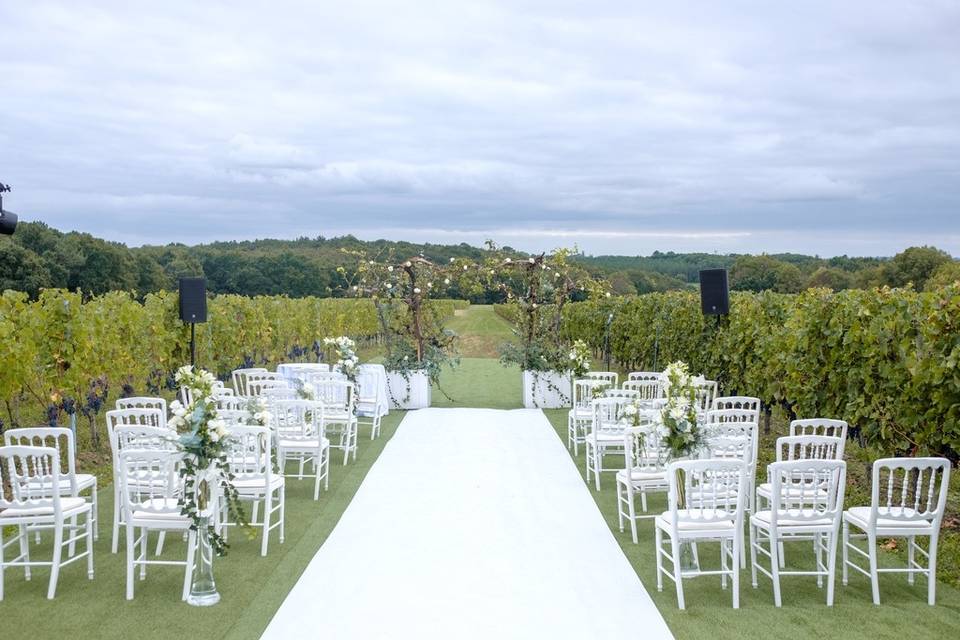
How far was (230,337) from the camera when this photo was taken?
51.8ft

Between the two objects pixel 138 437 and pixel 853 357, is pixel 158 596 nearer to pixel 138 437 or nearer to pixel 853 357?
pixel 138 437

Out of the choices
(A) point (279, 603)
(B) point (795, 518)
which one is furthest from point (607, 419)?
(A) point (279, 603)

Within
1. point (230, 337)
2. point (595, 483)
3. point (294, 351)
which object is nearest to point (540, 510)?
point (595, 483)

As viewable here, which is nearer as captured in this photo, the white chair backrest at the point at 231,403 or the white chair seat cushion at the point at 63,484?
the white chair seat cushion at the point at 63,484

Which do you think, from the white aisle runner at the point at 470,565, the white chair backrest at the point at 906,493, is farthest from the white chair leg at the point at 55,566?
the white chair backrest at the point at 906,493

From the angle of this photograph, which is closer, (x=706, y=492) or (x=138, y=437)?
(x=706, y=492)

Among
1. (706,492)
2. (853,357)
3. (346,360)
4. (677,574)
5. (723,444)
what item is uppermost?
(853,357)

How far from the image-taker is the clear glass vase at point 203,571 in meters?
4.78

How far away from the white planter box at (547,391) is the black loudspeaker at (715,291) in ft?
9.76

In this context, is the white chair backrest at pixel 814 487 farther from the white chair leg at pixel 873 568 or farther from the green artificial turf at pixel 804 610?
the green artificial turf at pixel 804 610

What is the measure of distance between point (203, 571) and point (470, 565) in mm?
1657

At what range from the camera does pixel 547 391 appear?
13703mm

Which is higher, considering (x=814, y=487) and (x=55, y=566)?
(x=814, y=487)

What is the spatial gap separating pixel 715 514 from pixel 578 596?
3.07ft
